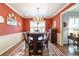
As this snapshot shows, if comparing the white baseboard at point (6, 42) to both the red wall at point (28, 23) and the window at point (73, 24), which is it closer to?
the window at point (73, 24)

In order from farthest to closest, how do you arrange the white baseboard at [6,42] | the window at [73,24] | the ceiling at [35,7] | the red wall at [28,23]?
the red wall at [28,23] < the window at [73,24] < the ceiling at [35,7] < the white baseboard at [6,42]

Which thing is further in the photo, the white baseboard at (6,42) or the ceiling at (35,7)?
the ceiling at (35,7)

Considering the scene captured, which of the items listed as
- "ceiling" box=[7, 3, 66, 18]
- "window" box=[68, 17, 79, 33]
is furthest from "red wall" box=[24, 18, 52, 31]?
"ceiling" box=[7, 3, 66, 18]

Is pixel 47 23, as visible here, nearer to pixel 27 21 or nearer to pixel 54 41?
pixel 27 21

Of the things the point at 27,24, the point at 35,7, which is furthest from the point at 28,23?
the point at 35,7

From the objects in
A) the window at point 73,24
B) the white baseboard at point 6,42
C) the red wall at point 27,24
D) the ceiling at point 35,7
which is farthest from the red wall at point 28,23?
the white baseboard at point 6,42

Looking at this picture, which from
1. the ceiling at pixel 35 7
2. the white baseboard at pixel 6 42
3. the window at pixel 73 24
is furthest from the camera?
the window at pixel 73 24

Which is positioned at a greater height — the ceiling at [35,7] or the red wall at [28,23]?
the ceiling at [35,7]

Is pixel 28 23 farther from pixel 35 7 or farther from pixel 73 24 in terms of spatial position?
pixel 35 7

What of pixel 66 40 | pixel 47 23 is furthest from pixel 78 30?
pixel 47 23

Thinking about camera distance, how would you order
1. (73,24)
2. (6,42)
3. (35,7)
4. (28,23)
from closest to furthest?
(6,42) → (35,7) → (73,24) → (28,23)

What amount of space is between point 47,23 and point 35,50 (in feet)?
29.8

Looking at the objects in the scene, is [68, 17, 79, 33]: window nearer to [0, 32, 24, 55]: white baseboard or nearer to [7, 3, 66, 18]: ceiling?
[7, 3, 66, 18]: ceiling

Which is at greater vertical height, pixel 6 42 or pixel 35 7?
pixel 35 7
